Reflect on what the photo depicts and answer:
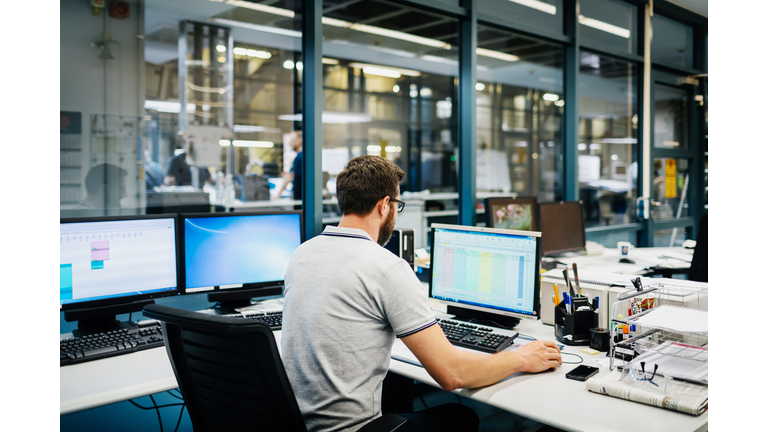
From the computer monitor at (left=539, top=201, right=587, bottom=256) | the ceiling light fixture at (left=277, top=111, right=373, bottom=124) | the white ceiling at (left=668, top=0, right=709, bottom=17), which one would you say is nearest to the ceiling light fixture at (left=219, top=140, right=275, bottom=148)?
the computer monitor at (left=539, top=201, right=587, bottom=256)

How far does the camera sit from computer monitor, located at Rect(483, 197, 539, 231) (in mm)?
3404

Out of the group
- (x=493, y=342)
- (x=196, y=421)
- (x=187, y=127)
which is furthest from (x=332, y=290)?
(x=187, y=127)

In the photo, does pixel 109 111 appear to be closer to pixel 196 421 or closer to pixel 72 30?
pixel 72 30

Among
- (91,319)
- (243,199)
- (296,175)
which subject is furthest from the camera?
(243,199)

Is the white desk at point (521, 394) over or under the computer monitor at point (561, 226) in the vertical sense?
under

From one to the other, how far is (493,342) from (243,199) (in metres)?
3.05

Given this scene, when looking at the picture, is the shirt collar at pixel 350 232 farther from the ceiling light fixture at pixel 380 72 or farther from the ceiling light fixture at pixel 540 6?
the ceiling light fixture at pixel 380 72

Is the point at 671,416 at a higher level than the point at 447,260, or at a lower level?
lower

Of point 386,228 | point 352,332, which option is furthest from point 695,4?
point 352,332

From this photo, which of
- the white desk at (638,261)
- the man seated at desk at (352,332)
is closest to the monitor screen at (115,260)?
the man seated at desk at (352,332)

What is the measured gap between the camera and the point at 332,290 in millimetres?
1378

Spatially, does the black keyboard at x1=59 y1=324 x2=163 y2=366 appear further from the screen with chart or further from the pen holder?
the pen holder

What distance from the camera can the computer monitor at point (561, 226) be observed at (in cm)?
351

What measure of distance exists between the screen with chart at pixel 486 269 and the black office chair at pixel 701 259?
177 cm
